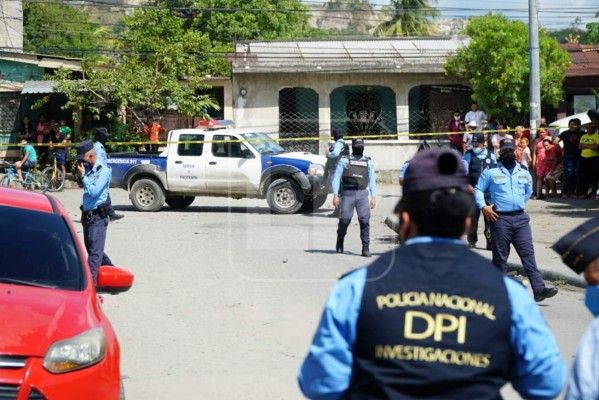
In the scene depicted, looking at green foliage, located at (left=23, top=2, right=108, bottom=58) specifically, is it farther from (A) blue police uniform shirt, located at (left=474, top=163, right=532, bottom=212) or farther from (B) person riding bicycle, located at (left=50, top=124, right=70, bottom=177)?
(A) blue police uniform shirt, located at (left=474, top=163, right=532, bottom=212)

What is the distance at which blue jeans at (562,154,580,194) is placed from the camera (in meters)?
22.4

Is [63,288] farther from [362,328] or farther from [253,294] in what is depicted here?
[253,294]

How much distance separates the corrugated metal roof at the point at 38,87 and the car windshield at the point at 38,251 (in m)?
26.8

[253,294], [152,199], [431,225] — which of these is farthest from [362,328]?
[152,199]

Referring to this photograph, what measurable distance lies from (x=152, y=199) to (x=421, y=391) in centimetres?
1978

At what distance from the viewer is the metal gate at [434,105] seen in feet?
110

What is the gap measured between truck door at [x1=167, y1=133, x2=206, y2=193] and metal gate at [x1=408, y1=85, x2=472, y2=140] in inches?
496

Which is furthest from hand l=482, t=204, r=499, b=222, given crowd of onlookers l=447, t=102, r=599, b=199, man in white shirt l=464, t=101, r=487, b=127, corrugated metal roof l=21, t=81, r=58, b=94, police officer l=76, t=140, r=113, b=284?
corrugated metal roof l=21, t=81, r=58, b=94

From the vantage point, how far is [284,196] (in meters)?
21.7

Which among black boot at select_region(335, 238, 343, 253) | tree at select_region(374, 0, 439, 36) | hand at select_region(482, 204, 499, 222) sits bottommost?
black boot at select_region(335, 238, 343, 253)

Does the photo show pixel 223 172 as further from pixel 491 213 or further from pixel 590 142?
pixel 491 213

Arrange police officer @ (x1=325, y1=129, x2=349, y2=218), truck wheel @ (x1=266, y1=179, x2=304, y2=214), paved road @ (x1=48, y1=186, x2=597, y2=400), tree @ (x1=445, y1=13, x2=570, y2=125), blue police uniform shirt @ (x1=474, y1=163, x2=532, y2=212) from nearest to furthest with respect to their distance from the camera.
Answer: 1. paved road @ (x1=48, y1=186, x2=597, y2=400)
2. blue police uniform shirt @ (x1=474, y1=163, x2=532, y2=212)
3. police officer @ (x1=325, y1=129, x2=349, y2=218)
4. truck wheel @ (x1=266, y1=179, x2=304, y2=214)
5. tree @ (x1=445, y1=13, x2=570, y2=125)

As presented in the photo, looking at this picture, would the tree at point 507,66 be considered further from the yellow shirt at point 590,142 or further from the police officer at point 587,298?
the police officer at point 587,298

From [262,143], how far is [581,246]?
1898cm
